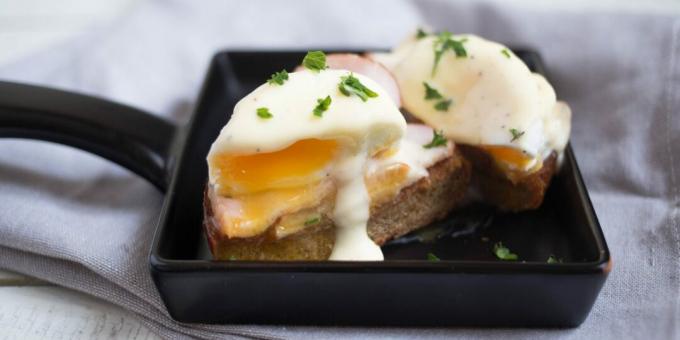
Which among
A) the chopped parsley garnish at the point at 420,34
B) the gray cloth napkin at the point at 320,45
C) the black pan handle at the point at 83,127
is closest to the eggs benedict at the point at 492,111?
the chopped parsley garnish at the point at 420,34

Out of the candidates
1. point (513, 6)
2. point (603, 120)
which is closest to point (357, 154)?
point (603, 120)

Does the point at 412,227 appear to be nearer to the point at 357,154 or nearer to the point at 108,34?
the point at 357,154

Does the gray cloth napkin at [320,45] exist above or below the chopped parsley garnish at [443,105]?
below

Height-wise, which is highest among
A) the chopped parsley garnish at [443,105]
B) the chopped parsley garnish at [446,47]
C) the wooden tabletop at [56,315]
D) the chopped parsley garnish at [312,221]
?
the chopped parsley garnish at [446,47]

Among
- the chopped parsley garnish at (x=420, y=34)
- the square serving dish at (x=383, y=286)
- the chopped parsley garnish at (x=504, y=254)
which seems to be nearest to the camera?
the square serving dish at (x=383, y=286)

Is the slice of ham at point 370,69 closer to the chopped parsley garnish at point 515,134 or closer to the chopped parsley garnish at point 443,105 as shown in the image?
the chopped parsley garnish at point 443,105

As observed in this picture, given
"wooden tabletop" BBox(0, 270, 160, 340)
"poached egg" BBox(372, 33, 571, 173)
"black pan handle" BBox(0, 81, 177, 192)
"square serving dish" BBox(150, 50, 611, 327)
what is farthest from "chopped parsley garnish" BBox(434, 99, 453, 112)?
"wooden tabletop" BBox(0, 270, 160, 340)

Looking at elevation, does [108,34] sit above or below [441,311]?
below
